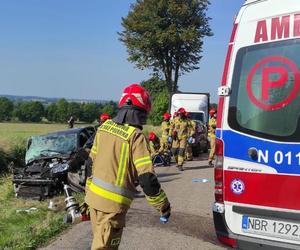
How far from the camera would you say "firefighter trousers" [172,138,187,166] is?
16203 millimetres

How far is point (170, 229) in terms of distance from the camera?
25.7 ft

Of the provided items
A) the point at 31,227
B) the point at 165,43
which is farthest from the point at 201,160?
the point at 165,43

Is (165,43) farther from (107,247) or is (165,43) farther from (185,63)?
(107,247)

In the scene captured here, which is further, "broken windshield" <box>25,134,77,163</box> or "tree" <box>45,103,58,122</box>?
"tree" <box>45,103,58,122</box>

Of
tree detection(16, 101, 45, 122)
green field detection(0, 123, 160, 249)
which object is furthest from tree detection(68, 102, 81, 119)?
green field detection(0, 123, 160, 249)

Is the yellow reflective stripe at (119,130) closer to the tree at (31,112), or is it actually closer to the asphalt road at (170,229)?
the asphalt road at (170,229)

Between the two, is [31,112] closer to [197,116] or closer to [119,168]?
[197,116]

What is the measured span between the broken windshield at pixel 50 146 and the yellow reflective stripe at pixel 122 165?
808cm

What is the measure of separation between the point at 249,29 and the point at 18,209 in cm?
686

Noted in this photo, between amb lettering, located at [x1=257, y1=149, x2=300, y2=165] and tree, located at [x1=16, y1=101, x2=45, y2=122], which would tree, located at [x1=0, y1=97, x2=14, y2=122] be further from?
amb lettering, located at [x1=257, y1=149, x2=300, y2=165]

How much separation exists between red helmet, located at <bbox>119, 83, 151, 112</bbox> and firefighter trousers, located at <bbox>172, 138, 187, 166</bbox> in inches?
465

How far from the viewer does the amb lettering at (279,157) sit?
4.59m

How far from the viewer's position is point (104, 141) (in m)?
4.44

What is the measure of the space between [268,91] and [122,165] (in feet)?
4.90
